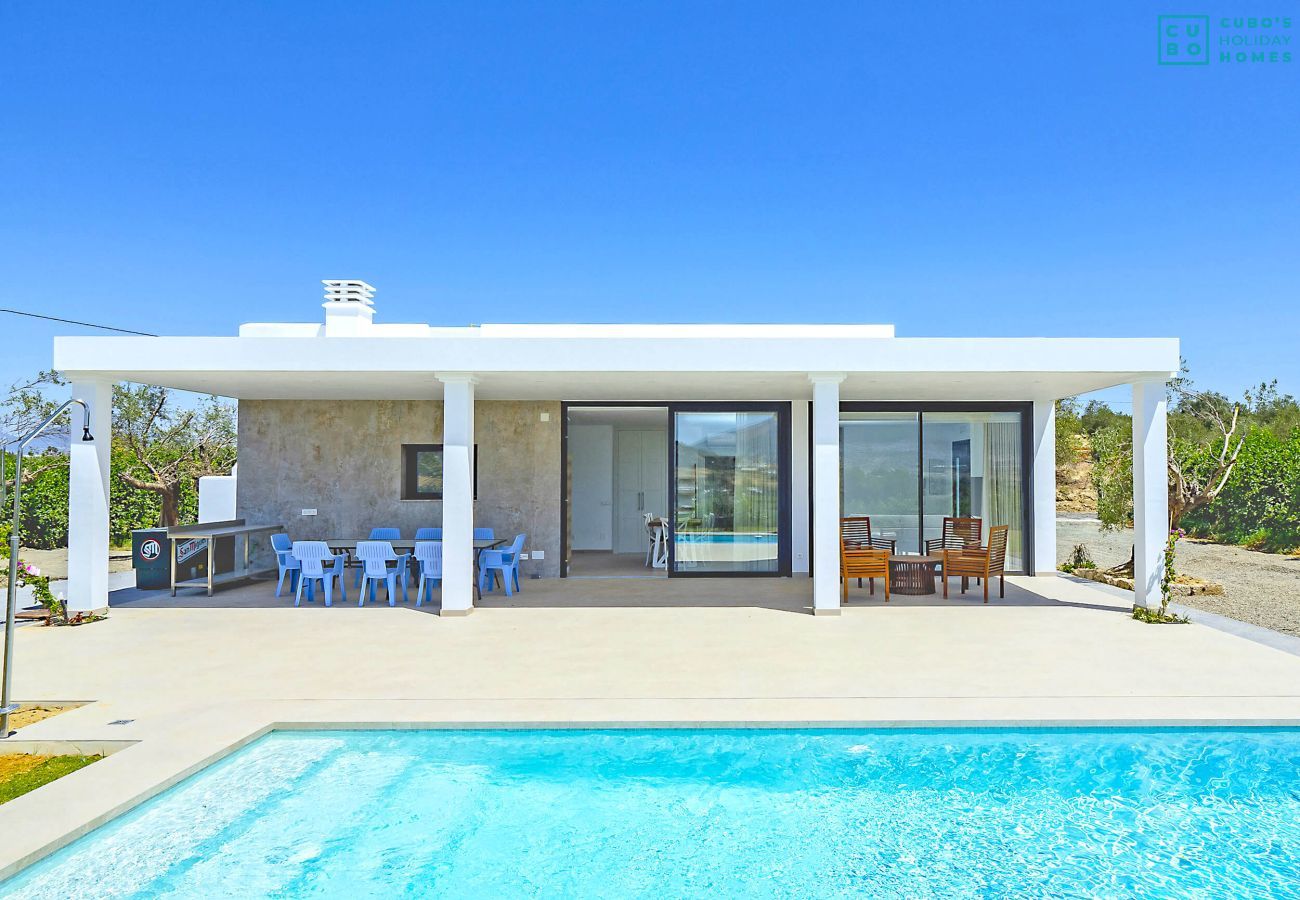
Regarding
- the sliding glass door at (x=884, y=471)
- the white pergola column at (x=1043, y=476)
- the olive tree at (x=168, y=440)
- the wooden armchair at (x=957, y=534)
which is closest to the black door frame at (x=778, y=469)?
the sliding glass door at (x=884, y=471)

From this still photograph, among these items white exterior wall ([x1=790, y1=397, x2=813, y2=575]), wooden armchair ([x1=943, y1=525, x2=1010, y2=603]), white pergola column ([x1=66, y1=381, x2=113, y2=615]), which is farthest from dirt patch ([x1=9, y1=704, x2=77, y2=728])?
white exterior wall ([x1=790, y1=397, x2=813, y2=575])

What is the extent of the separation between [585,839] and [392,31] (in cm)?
1877

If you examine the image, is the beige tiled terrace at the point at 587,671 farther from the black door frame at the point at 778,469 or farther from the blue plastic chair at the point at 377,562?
the black door frame at the point at 778,469

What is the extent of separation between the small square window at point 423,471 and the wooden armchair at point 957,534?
776 cm

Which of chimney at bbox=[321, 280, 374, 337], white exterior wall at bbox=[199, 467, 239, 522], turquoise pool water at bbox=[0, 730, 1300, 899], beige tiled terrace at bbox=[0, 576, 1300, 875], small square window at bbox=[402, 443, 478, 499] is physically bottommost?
turquoise pool water at bbox=[0, 730, 1300, 899]

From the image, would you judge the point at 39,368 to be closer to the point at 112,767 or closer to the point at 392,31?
the point at 392,31

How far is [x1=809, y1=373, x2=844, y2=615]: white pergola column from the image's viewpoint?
9602mm

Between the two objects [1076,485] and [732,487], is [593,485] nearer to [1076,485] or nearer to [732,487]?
[732,487]

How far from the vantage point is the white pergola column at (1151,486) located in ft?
31.3

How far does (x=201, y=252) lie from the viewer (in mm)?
27422

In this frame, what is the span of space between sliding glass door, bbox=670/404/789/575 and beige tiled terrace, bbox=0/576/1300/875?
111 inches

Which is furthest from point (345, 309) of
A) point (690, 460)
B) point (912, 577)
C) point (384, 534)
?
point (912, 577)

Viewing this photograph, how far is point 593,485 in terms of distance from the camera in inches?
729

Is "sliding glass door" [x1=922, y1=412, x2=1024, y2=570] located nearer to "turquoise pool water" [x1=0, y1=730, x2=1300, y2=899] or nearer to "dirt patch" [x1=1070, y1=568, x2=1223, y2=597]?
"dirt patch" [x1=1070, y1=568, x2=1223, y2=597]
